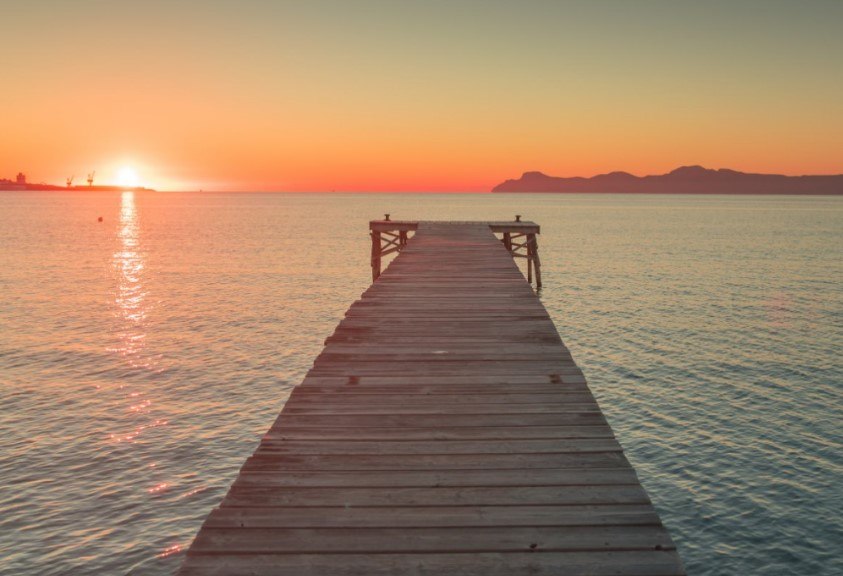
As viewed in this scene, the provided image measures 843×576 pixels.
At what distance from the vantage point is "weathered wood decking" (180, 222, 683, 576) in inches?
127

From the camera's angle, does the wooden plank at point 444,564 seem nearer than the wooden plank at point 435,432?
Yes

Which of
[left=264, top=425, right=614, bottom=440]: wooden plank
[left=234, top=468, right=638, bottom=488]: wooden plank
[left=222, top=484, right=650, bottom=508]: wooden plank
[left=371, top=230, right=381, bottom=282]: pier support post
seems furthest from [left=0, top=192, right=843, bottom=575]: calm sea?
[left=222, top=484, right=650, bottom=508]: wooden plank

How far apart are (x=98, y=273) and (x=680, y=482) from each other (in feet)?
118

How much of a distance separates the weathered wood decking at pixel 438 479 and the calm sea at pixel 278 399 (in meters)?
4.41

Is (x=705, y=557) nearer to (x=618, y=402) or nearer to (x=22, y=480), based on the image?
(x=618, y=402)

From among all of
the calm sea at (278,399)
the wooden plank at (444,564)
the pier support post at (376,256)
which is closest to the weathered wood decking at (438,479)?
the wooden plank at (444,564)

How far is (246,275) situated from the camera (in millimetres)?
37188

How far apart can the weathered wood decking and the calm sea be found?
173 inches

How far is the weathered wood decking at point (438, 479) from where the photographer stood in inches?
127

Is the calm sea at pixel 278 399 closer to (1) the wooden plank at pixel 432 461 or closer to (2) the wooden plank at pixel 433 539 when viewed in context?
(1) the wooden plank at pixel 432 461

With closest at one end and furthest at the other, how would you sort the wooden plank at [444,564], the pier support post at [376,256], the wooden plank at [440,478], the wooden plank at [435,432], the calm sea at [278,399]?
the wooden plank at [444,564]
the wooden plank at [440,478]
the wooden plank at [435,432]
the calm sea at [278,399]
the pier support post at [376,256]

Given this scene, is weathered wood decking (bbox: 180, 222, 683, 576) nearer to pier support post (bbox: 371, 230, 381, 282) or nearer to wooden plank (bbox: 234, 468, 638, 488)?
wooden plank (bbox: 234, 468, 638, 488)

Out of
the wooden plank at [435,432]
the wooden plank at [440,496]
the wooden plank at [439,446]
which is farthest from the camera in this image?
the wooden plank at [435,432]

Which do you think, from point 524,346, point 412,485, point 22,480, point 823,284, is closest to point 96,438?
point 22,480
